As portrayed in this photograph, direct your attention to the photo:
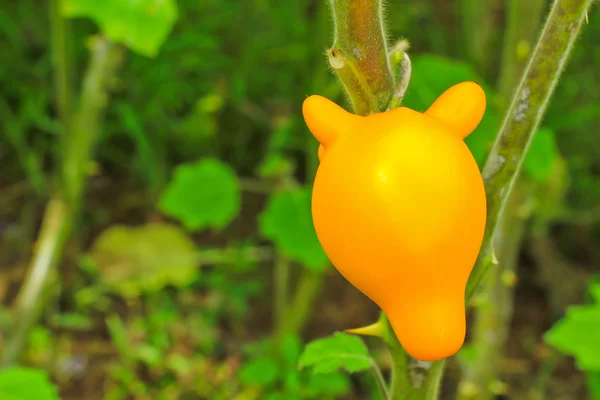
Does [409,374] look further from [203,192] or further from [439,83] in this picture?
[203,192]

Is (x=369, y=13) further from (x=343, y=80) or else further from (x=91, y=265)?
(x=91, y=265)

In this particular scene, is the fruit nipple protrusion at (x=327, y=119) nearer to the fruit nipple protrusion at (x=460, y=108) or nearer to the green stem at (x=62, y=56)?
the fruit nipple protrusion at (x=460, y=108)

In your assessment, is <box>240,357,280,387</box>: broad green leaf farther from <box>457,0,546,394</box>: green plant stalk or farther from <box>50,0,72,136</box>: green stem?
<box>50,0,72,136</box>: green stem

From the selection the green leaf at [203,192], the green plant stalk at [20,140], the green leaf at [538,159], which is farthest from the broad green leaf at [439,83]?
the green plant stalk at [20,140]

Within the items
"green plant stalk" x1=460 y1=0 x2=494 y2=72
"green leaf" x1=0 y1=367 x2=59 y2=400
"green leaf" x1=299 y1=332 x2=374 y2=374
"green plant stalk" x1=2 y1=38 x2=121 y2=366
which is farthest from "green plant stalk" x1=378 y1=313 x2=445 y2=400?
"green plant stalk" x1=460 y1=0 x2=494 y2=72

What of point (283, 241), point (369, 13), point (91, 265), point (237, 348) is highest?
point (369, 13)

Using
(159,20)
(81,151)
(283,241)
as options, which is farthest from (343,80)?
(81,151)

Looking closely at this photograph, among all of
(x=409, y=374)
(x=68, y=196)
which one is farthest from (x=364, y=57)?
(x=68, y=196)

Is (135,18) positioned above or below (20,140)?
above
